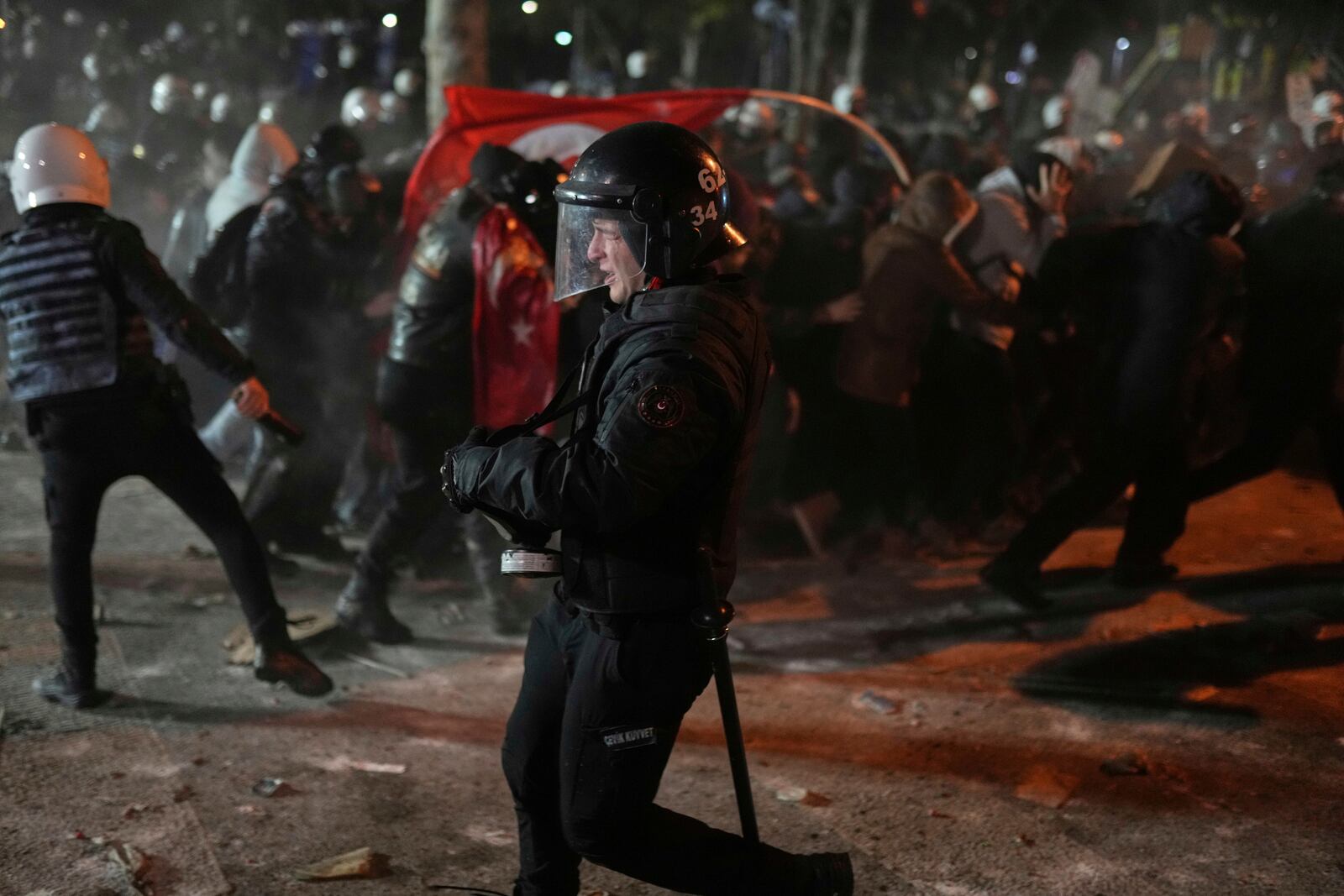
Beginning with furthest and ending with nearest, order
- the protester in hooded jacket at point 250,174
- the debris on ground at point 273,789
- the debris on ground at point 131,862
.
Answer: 1. the protester in hooded jacket at point 250,174
2. the debris on ground at point 273,789
3. the debris on ground at point 131,862

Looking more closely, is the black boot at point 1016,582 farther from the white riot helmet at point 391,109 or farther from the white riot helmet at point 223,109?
the white riot helmet at point 223,109

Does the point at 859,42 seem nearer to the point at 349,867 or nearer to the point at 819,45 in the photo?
the point at 819,45

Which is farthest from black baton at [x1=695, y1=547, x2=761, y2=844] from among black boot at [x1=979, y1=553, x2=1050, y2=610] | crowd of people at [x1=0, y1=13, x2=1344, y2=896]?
black boot at [x1=979, y1=553, x2=1050, y2=610]

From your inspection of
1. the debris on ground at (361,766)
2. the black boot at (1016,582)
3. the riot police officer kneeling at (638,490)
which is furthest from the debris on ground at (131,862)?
the black boot at (1016,582)

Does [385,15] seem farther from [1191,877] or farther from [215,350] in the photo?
[1191,877]

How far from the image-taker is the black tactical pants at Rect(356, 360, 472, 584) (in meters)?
5.43

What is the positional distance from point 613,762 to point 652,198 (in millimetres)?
1211

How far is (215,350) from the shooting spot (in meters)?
4.43

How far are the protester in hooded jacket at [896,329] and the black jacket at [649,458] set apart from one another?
373 centimetres

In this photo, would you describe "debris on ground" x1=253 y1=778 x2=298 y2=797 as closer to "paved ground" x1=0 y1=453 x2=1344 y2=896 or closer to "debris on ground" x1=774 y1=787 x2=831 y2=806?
"paved ground" x1=0 y1=453 x2=1344 y2=896

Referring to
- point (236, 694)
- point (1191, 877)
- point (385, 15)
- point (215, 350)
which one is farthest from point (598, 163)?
point (385, 15)

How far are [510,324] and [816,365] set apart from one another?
7.35ft

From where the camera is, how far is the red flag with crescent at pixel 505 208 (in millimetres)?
5293

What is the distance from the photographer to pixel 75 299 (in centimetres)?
425
